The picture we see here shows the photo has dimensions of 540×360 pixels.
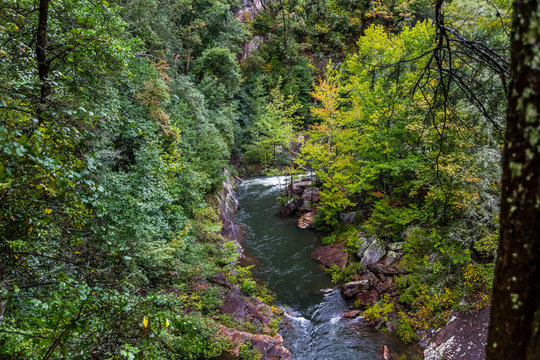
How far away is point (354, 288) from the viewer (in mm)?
9344

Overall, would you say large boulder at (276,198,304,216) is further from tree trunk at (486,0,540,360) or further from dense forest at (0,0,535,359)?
tree trunk at (486,0,540,360)

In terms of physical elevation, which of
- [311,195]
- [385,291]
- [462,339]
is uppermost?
[311,195]

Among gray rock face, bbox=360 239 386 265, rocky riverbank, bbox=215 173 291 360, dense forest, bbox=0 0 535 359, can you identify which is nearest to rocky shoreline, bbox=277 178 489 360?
gray rock face, bbox=360 239 386 265

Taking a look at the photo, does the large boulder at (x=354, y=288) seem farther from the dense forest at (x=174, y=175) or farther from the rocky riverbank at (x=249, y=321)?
the rocky riverbank at (x=249, y=321)

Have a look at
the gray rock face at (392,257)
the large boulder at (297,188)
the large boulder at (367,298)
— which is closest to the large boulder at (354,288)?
the large boulder at (367,298)

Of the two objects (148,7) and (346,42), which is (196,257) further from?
(346,42)


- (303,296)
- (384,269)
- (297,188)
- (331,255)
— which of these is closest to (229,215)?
(331,255)

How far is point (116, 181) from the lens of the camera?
20.2ft

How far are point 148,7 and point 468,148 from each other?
12061mm

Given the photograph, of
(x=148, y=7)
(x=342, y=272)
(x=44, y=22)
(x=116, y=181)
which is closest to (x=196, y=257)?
(x=116, y=181)

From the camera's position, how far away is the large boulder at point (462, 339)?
5926 mm

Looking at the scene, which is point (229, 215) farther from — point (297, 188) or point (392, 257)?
point (392, 257)

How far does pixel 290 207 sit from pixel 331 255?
203 inches

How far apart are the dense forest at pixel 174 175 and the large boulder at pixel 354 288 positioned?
1045 mm
